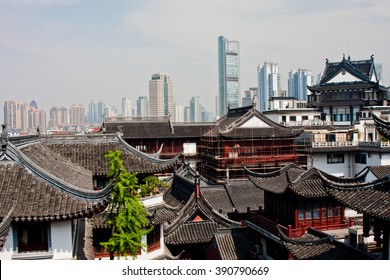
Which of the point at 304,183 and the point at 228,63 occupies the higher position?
the point at 228,63

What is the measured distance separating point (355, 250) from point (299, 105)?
39.8 metres

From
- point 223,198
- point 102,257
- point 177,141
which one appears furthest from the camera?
point 177,141

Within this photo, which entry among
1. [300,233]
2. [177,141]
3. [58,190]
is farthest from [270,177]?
[177,141]

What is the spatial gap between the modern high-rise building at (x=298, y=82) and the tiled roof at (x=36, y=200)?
53.8 meters

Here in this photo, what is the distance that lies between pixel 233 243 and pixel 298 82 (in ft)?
166

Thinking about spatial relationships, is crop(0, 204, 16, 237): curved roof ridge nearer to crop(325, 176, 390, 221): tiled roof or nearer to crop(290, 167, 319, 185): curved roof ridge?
crop(325, 176, 390, 221): tiled roof

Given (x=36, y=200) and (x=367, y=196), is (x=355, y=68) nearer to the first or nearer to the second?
(x=367, y=196)

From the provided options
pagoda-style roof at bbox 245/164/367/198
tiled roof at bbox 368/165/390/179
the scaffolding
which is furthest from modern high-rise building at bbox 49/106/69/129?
pagoda-style roof at bbox 245/164/367/198

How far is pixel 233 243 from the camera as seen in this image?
17656mm

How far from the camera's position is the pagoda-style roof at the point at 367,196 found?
8.97 m

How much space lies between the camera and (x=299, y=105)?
1957 inches

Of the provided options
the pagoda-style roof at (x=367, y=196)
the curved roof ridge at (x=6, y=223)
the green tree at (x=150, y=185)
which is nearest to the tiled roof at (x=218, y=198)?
the green tree at (x=150, y=185)

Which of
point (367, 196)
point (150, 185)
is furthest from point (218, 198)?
point (367, 196)
